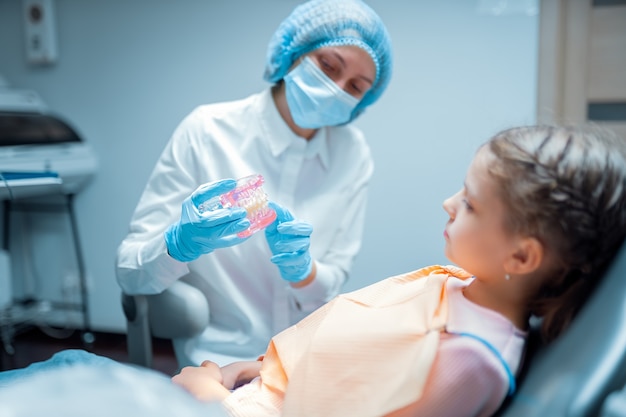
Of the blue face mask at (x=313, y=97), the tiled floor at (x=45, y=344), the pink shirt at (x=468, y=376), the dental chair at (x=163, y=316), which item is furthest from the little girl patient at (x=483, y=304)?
the tiled floor at (x=45, y=344)

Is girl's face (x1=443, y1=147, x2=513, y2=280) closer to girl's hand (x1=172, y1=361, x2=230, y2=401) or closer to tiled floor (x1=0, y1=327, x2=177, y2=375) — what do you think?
girl's hand (x1=172, y1=361, x2=230, y2=401)

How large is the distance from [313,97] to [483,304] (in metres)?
0.75

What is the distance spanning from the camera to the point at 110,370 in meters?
0.59

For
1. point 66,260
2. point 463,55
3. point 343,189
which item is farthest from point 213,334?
point 66,260

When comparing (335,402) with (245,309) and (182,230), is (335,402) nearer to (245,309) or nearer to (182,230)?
(182,230)

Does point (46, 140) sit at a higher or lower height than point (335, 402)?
higher

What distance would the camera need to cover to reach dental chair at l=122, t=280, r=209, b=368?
130cm

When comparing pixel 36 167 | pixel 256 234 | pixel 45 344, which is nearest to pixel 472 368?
pixel 256 234

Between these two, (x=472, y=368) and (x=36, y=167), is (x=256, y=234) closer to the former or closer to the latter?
(x=472, y=368)

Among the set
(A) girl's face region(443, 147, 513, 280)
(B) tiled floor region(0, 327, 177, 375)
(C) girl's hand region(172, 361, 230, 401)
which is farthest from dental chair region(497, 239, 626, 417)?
(B) tiled floor region(0, 327, 177, 375)

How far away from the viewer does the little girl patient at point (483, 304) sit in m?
0.72

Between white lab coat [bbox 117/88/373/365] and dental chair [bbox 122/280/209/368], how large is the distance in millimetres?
36

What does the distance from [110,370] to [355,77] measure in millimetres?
1037

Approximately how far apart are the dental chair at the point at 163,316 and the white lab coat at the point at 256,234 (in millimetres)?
36
